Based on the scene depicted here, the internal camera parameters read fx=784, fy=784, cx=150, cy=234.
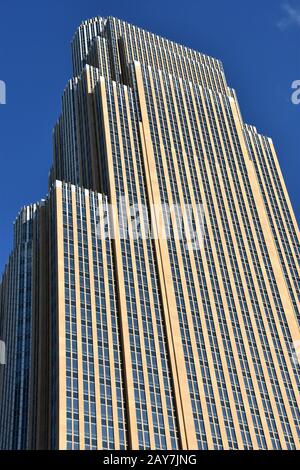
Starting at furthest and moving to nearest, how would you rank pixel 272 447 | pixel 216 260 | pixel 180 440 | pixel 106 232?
pixel 216 260
pixel 106 232
pixel 272 447
pixel 180 440

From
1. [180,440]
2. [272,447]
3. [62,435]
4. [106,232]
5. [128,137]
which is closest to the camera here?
[62,435]

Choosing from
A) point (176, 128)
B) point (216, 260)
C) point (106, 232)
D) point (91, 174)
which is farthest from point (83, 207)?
point (176, 128)

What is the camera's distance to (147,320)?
139m

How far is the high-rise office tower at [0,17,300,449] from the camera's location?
126062 mm

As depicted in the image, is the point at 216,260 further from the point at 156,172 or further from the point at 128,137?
the point at 128,137

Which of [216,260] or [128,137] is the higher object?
[128,137]

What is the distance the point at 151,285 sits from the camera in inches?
5723

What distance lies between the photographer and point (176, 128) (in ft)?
593

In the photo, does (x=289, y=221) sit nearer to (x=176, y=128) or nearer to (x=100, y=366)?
(x=176, y=128)

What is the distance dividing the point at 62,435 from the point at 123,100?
88.5m

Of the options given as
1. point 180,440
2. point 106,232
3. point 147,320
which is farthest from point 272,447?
point 106,232

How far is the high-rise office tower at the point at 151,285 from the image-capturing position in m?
126

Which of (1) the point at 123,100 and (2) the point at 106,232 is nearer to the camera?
(2) the point at 106,232

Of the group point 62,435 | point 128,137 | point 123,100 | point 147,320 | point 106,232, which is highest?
point 123,100
